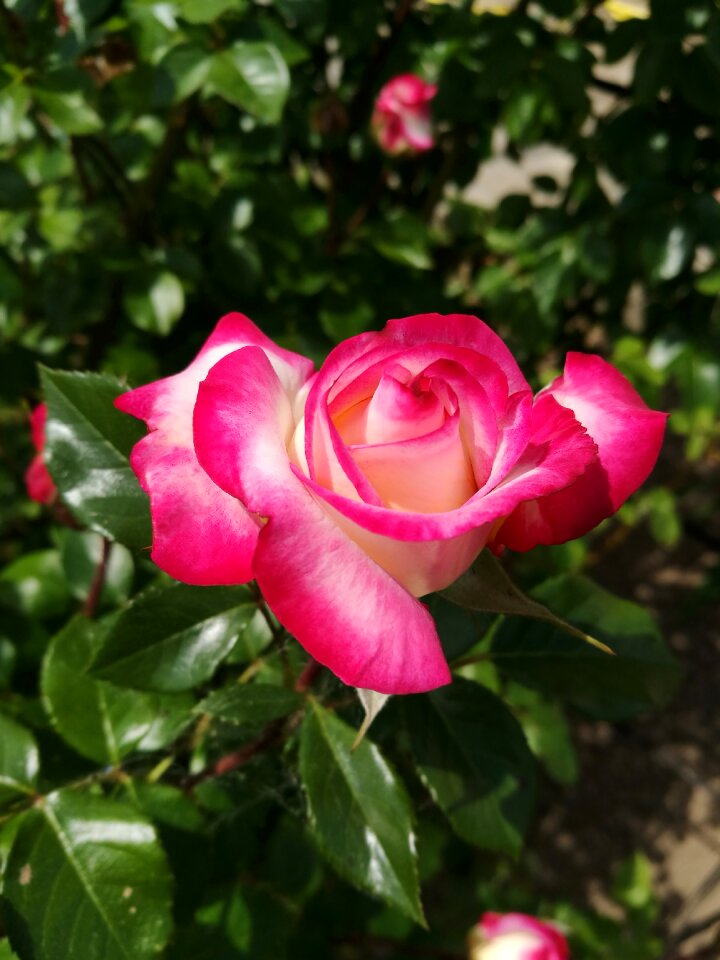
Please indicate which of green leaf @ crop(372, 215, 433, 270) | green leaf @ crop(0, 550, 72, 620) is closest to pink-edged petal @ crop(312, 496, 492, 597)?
green leaf @ crop(0, 550, 72, 620)

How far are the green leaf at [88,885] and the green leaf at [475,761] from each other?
18 centimetres

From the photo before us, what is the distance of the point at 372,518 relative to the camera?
11.8 inches

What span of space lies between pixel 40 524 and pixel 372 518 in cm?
123

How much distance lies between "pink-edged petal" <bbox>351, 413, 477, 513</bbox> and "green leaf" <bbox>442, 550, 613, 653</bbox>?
0.13ft

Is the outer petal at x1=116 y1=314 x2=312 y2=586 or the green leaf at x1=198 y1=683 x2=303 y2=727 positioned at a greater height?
the outer petal at x1=116 y1=314 x2=312 y2=586

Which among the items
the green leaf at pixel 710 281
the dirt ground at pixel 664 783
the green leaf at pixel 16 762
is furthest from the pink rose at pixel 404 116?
the dirt ground at pixel 664 783

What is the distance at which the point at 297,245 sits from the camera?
1089mm

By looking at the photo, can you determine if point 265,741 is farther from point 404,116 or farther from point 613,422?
point 404,116

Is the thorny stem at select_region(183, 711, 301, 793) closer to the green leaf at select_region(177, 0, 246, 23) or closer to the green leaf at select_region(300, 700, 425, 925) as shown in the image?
the green leaf at select_region(300, 700, 425, 925)

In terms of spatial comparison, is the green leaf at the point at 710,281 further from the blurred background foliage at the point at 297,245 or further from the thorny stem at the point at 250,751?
the thorny stem at the point at 250,751

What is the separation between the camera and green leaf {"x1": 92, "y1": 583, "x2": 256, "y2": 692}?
52 centimetres

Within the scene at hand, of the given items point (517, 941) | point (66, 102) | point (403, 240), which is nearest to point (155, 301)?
point (66, 102)

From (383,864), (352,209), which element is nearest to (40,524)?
(352,209)

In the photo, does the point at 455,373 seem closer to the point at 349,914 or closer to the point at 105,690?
the point at 105,690
